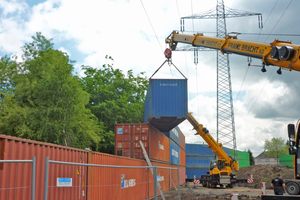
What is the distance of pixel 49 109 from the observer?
2327 centimetres

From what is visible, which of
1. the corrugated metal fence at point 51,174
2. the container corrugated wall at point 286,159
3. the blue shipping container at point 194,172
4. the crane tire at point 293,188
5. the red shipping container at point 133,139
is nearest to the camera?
the corrugated metal fence at point 51,174

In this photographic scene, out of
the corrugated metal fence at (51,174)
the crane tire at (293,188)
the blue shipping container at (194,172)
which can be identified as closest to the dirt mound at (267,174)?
the blue shipping container at (194,172)

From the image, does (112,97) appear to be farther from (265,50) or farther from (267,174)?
(265,50)

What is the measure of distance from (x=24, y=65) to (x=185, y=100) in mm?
19478

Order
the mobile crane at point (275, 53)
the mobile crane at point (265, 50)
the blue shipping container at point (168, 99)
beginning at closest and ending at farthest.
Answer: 1. the mobile crane at point (275, 53)
2. the mobile crane at point (265, 50)
3. the blue shipping container at point (168, 99)

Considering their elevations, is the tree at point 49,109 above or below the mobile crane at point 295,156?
above

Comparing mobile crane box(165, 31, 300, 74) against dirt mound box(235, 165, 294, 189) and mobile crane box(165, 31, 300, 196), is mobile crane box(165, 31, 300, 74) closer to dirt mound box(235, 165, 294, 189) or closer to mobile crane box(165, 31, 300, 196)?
mobile crane box(165, 31, 300, 196)

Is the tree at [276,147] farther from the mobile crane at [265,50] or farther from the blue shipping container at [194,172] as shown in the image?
the mobile crane at [265,50]

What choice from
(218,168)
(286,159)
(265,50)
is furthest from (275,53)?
(286,159)

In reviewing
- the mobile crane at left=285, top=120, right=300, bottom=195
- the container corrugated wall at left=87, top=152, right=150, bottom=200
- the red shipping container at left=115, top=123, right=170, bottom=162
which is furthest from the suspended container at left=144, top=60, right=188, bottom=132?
the mobile crane at left=285, top=120, right=300, bottom=195

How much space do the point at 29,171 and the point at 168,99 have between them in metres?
11.8

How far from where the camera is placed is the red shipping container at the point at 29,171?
19.2ft

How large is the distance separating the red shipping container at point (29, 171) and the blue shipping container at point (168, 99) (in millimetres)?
9273

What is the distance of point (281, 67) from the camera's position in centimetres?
1162
